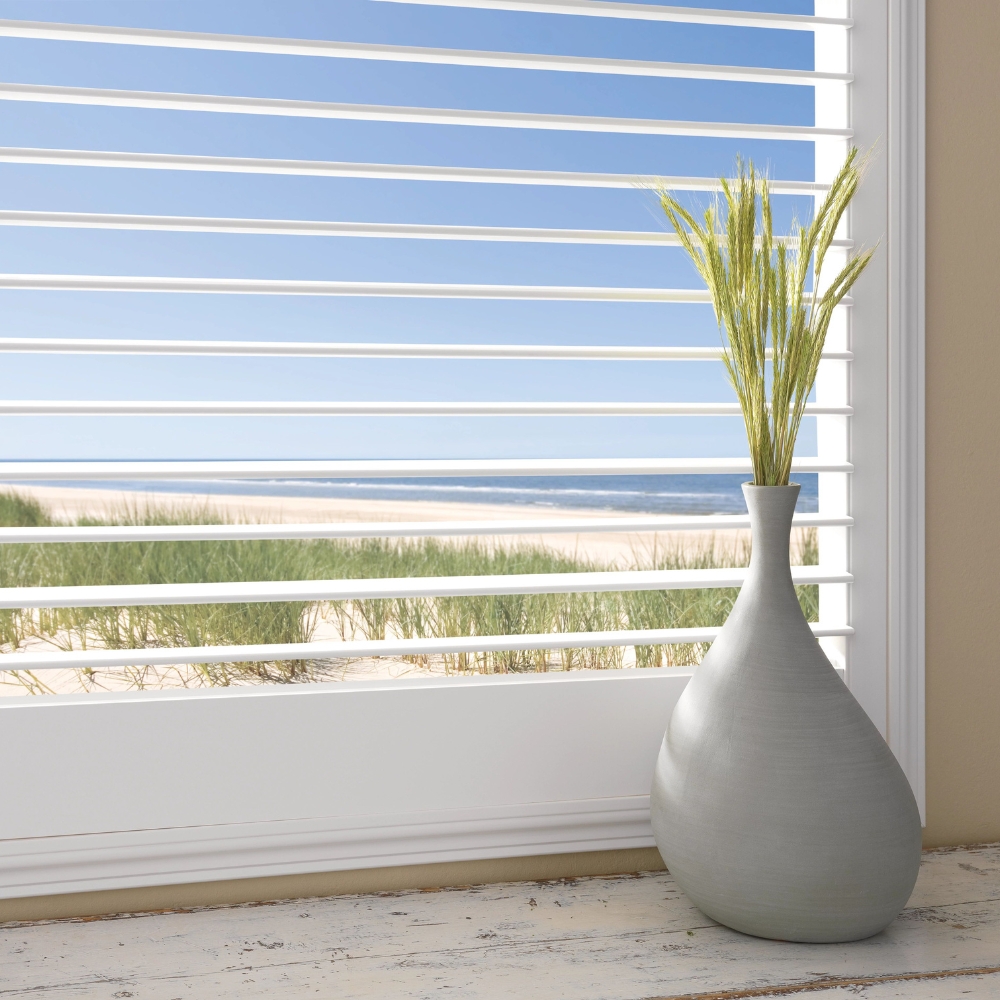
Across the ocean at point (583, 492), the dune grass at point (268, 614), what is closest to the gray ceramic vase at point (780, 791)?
the dune grass at point (268, 614)

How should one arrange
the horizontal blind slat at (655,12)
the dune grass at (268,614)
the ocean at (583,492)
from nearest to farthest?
the horizontal blind slat at (655,12) → the dune grass at (268,614) → the ocean at (583,492)

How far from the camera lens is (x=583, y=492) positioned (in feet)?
29.6

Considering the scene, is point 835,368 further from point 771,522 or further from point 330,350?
point 330,350

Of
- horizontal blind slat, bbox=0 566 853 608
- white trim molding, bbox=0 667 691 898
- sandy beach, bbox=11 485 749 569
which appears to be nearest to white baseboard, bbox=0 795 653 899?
white trim molding, bbox=0 667 691 898

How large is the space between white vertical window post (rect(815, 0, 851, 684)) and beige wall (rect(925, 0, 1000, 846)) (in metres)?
0.12

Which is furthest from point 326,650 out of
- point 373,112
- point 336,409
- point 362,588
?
point 373,112

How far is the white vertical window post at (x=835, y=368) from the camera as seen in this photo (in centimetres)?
116

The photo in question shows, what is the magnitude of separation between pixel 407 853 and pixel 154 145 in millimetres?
7694

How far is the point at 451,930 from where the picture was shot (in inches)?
38.4

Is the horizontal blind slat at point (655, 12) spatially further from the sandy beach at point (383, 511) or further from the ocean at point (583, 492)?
the ocean at point (583, 492)

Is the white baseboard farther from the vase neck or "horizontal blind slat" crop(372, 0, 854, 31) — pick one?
"horizontal blind slat" crop(372, 0, 854, 31)

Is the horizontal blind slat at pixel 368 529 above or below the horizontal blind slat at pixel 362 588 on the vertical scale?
above

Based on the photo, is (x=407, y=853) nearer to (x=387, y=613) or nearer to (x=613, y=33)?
(x=387, y=613)

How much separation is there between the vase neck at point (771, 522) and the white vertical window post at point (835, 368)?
0.25 metres
